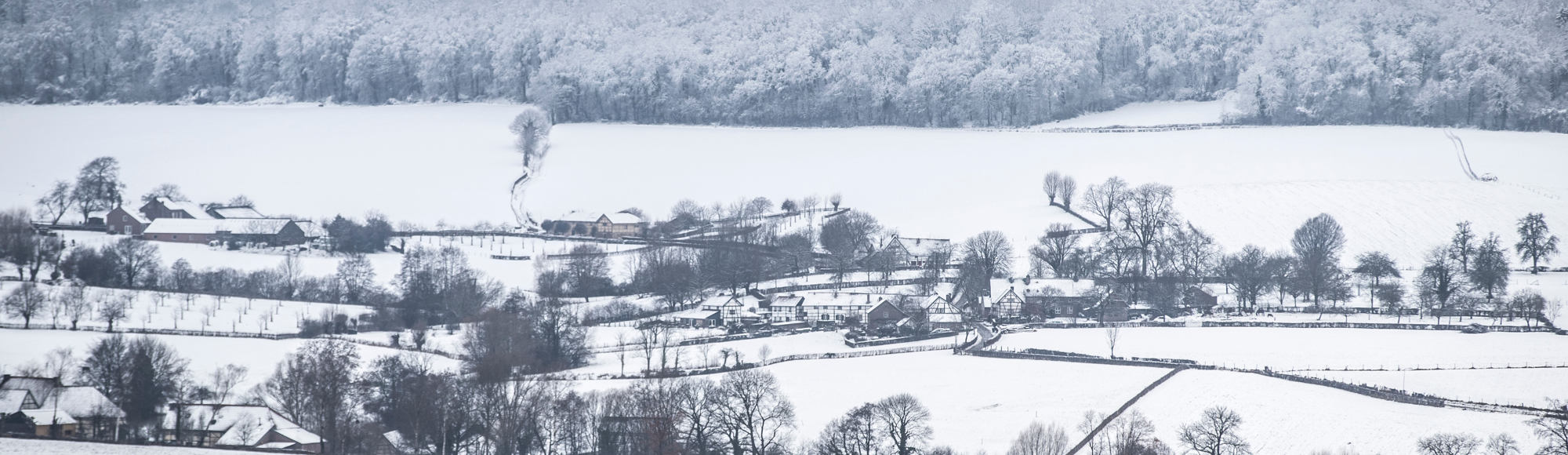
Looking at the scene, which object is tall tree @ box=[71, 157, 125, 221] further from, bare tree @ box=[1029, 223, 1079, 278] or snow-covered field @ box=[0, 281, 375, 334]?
bare tree @ box=[1029, 223, 1079, 278]

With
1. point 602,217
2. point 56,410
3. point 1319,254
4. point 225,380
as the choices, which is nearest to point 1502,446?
point 1319,254

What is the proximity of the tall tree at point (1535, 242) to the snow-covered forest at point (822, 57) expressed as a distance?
92.6 feet

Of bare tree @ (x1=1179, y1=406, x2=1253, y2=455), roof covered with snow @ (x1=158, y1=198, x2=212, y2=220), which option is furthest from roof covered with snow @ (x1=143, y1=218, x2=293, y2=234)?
bare tree @ (x1=1179, y1=406, x2=1253, y2=455)

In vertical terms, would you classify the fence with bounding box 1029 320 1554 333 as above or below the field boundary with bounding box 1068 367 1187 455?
above

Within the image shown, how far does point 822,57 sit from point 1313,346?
6685cm

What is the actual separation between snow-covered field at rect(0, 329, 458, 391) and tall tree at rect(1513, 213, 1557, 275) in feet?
142

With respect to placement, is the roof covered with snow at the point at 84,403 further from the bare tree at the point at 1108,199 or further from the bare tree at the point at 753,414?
the bare tree at the point at 1108,199

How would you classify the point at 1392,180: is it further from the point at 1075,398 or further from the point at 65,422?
the point at 65,422

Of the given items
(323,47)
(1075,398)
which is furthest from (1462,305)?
(323,47)

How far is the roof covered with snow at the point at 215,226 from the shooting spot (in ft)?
222

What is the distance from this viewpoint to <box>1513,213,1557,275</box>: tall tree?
59.6 m

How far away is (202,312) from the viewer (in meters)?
52.3

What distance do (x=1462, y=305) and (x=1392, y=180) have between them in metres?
22.3

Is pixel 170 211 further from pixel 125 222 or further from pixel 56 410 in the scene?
pixel 56 410
